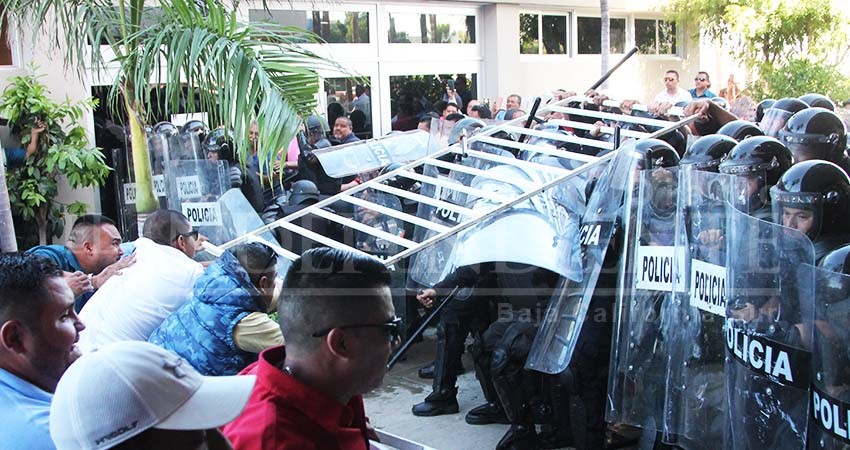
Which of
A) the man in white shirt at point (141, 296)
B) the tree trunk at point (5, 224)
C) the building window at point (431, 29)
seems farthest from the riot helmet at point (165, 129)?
the building window at point (431, 29)

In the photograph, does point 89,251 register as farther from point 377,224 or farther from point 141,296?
point 377,224

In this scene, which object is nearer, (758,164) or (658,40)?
(758,164)

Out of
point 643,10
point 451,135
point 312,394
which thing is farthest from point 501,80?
point 312,394

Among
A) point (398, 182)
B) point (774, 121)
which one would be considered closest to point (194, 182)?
point (398, 182)

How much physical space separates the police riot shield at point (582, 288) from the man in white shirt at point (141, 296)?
1886 millimetres

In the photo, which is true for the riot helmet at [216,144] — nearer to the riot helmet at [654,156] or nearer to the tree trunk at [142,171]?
the tree trunk at [142,171]

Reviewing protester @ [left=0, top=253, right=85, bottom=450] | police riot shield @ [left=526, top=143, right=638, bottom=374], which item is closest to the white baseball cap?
protester @ [left=0, top=253, right=85, bottom=450]

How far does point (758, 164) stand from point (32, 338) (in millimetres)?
3707

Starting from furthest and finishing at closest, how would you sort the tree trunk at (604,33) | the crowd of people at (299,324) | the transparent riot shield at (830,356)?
the tree trunk at (604,33) < the transparent riot shield at (830,356) < the crowd of people at (299,324)

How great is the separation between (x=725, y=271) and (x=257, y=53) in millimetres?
2934

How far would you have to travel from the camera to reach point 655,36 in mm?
20500

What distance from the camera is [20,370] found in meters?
2.38

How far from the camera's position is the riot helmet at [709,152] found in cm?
472

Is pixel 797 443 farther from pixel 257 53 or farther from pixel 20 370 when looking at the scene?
pixel 257 53
